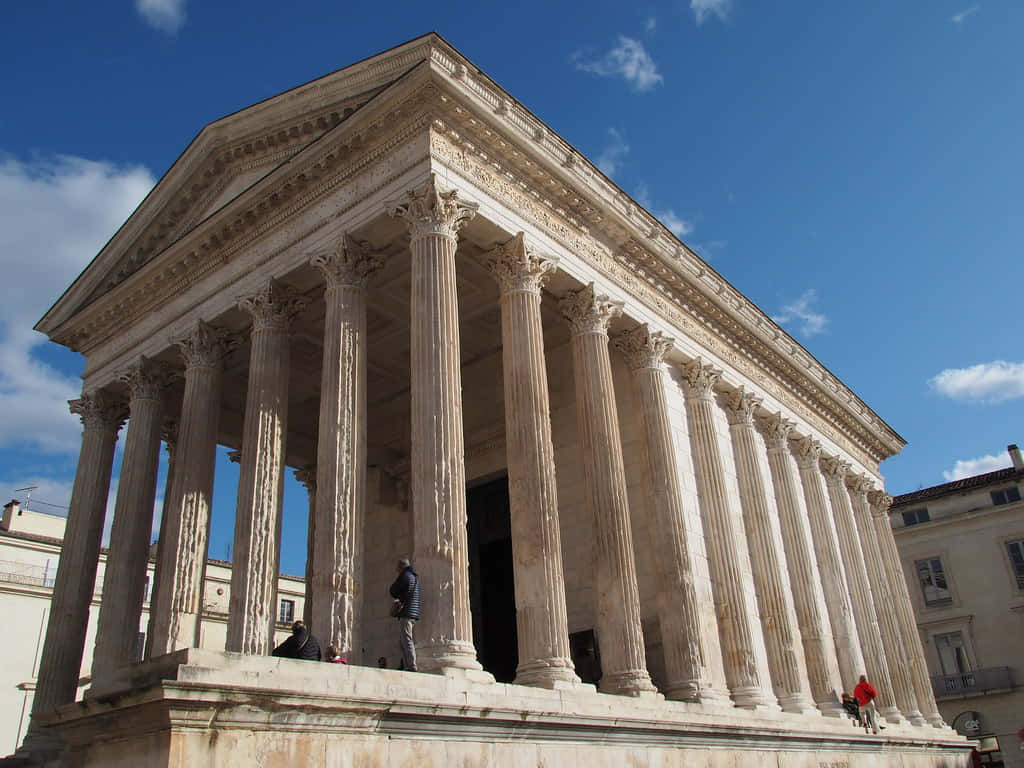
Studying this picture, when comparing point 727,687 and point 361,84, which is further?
point 727,687

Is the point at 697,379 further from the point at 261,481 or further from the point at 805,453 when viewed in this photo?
the point at 261,481

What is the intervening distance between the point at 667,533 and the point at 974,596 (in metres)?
29.2

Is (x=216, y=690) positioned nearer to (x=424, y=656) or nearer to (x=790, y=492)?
(x=424, y=656)

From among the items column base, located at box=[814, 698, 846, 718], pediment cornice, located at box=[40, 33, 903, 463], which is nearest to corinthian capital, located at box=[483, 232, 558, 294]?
pediment cornice, located at box=[40, 33, 903, 463]

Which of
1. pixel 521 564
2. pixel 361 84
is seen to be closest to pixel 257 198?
pixel 361 84

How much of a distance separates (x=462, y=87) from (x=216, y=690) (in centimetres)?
1128

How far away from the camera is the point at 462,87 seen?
606 inches

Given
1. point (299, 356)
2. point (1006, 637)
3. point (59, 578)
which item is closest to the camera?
point (59, 578)

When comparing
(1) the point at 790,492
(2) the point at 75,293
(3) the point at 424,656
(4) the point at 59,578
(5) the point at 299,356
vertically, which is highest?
(2) the point at 75,293

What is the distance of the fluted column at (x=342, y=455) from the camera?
13.0 m

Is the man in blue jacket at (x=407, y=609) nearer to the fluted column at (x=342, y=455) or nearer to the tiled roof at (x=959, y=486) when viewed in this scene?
the fluted column at (x=342, y=455)

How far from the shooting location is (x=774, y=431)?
24688 millimetres

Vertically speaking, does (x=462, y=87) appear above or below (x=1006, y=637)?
above

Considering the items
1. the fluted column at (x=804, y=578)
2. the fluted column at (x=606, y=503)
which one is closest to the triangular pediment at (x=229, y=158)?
the fluted column at (x=606, y=503)
